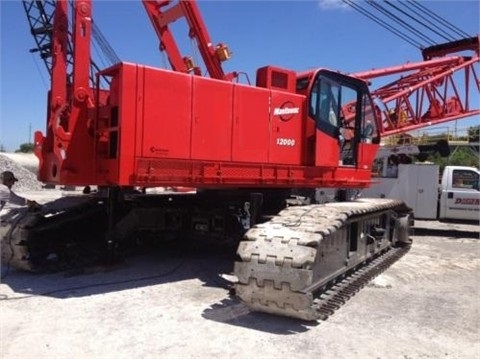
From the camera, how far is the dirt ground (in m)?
4.91

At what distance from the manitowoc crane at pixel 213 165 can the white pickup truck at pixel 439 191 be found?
534 centimetres

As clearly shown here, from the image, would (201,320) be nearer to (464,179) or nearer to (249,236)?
(249,236)

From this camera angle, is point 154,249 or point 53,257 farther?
point 154,249

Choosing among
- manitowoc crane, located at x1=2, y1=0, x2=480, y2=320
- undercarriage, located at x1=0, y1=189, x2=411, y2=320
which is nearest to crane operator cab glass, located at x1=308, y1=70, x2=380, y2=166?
manitowoc crane, located at x1=2, y1=0, x2=480, y2=320

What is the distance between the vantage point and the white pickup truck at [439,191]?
48.2ft

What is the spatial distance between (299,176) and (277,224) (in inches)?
67.0

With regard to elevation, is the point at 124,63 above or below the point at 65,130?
above

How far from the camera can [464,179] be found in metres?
15.0

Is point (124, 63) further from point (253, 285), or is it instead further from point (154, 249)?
point (154, 249)

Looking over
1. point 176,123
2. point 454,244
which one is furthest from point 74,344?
point 454,244

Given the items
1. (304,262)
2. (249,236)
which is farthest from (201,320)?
(304,262)

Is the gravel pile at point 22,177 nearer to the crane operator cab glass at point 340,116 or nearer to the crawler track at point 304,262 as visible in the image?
the crane operator cab glass at point 340,116

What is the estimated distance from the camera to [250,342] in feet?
16.8

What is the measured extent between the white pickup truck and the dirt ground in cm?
664
